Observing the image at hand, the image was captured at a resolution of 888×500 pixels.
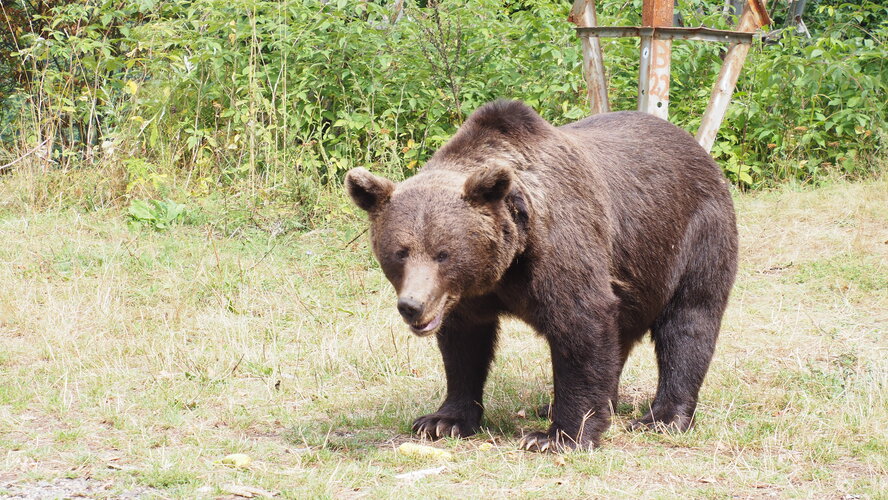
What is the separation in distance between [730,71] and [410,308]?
509cm

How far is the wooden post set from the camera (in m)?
7.57

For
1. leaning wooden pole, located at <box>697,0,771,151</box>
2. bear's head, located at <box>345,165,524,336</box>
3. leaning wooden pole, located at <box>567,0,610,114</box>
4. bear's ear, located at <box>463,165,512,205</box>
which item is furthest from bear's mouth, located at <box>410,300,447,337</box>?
leaning wooden pole, located at <box>697,0,771,151</box>

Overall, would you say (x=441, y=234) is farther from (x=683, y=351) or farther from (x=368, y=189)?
(x=683, y=351)

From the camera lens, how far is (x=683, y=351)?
527 cm

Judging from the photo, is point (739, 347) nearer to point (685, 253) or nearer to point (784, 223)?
point (685, 253)

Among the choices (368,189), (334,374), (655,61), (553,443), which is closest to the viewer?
(368,189)

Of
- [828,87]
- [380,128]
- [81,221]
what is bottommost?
[81,221]

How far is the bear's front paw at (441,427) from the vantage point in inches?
199

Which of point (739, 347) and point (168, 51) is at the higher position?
point (168, 51)

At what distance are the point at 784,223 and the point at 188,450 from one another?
6.54 meters

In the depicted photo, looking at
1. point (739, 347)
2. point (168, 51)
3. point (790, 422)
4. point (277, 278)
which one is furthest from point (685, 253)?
point (168, 51)

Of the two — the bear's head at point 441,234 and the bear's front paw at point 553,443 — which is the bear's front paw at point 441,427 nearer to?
the bear's front paw at point 553,443

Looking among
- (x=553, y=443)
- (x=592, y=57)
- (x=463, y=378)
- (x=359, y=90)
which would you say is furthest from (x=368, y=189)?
(x=359, y=90)

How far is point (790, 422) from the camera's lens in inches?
197
